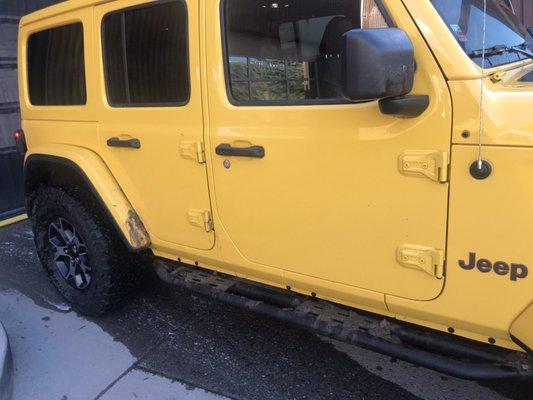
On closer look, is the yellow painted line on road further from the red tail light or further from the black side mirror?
the black side mirror

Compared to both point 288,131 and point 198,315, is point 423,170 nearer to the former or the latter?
point 288,131

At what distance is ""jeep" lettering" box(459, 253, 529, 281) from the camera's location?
164 cm

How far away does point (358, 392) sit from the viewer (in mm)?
2518

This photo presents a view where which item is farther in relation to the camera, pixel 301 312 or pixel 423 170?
pixel 301 312

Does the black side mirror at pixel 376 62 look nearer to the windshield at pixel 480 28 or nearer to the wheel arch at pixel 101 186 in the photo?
the windshield at pixel 480 28

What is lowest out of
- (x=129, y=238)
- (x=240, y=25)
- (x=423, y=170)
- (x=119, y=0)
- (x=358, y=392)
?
(x=358, y=392)

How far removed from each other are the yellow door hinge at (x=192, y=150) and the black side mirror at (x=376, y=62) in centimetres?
96

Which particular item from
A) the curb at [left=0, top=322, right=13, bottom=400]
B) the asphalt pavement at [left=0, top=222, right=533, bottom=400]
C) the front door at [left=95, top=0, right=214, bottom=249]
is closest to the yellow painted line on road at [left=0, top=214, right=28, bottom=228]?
the asphalt pavement at [left=0, top=222, right=533, bottom=400]

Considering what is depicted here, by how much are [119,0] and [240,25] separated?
82 cm

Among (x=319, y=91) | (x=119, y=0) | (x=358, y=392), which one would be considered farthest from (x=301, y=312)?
(x=119, y=0)

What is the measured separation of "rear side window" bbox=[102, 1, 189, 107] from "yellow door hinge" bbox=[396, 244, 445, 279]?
1252 mm

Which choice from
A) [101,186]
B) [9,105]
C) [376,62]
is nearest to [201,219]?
[101,186]

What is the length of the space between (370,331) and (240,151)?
955 mm

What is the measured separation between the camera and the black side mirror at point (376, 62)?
1524 mm
